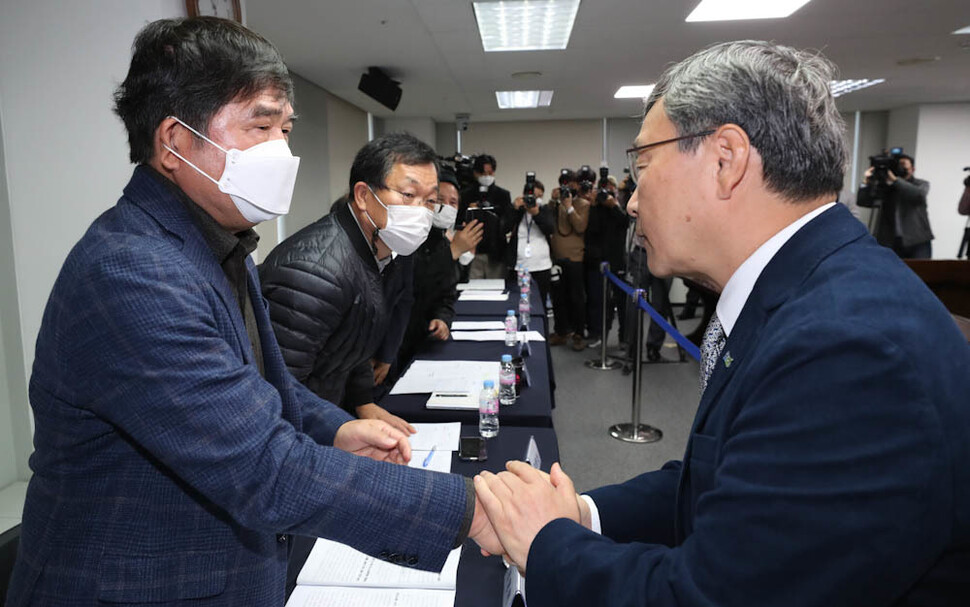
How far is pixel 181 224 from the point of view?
0.90m

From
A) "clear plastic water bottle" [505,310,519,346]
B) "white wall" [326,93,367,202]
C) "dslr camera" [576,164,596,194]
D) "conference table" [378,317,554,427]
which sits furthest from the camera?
"white wall" [326,93,367,202]

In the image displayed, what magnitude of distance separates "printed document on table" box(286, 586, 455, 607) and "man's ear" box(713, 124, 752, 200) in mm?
806

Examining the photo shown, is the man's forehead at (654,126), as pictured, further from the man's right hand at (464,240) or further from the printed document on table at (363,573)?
the man's right hand at (464,240)

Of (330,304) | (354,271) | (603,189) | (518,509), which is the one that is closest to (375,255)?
(354,271)

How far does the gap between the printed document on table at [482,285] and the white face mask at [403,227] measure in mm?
2657

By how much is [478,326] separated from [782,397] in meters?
2.71

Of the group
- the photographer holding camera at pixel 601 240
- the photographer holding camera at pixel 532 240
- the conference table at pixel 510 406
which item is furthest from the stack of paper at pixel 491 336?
the photographer holding camera at pixel 601 240

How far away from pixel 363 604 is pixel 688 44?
5426 millimetres

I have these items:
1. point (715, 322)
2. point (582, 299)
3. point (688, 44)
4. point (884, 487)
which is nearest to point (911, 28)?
point (688, 44)

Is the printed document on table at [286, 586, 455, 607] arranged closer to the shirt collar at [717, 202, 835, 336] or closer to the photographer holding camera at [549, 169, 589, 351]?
the shirt collar at [717, 202, 835, 336]

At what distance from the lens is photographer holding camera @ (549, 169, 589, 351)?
646cm

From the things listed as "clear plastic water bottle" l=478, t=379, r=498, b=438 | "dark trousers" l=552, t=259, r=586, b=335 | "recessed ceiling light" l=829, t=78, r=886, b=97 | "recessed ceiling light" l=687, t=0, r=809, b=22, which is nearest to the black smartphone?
"clear plastic water bottle" l=478, t=379, r=498, b=438

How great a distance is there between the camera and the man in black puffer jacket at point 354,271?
5.49 ft

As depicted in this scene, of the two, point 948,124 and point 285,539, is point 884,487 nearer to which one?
point 285,539
